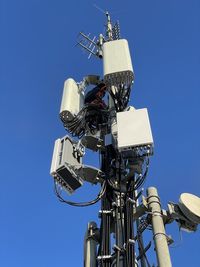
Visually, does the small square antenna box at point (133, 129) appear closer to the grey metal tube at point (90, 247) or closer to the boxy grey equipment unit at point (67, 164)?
the boxy grey equipment unit at point (67, 164)

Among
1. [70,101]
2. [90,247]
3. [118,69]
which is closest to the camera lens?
[90,247]

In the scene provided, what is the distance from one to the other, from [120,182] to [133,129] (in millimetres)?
1214

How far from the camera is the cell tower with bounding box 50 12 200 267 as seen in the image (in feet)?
22.9

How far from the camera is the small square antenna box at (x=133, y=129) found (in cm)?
746

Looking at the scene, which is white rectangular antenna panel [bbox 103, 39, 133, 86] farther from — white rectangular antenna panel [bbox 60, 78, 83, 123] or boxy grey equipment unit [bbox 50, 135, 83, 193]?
boxy grey equipment unit [bbox 50, 135, 83, 193]

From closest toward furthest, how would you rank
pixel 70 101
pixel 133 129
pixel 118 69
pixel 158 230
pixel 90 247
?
pixel 158 230
pixel 90 247
pixel 133 129
pixel 118 69
pixel 70 101

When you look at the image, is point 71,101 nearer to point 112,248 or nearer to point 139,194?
point 139,194

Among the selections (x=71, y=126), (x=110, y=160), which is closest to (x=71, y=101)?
(x=71, y=126)

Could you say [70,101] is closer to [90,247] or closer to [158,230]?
[90,247]

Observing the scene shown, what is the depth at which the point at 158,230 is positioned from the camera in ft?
22.7

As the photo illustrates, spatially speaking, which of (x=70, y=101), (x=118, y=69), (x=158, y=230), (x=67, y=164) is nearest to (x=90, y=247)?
(x=158, y=230)

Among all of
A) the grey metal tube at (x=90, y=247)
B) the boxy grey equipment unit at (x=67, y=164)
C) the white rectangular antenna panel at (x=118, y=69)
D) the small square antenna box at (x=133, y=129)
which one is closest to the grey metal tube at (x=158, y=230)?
the small square antenna box at (x=133, y=129)

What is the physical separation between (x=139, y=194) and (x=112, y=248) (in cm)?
146

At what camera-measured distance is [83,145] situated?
8914 millimetres
